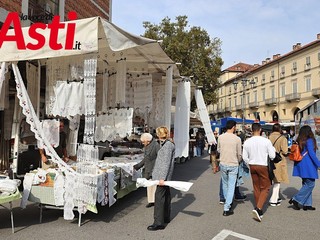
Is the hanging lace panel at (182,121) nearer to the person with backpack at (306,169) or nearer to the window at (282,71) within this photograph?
the person with backpack at (306,169)

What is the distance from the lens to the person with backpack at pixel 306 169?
6281 millimetres

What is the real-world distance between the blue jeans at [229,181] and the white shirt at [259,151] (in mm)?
355

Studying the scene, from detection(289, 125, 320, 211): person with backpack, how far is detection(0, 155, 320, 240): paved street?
20 cm

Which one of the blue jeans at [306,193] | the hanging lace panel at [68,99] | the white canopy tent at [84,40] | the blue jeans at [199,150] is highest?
the white canopy tent at [84,40]

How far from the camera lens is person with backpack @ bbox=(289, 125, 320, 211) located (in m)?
6.28

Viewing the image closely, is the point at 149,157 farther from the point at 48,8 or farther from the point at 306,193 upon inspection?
the point at 48,8

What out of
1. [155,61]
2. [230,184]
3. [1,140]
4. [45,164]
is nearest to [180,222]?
[230,184]

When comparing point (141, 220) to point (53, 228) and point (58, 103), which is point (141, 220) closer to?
point (53, 228)

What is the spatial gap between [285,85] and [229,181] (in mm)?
49577

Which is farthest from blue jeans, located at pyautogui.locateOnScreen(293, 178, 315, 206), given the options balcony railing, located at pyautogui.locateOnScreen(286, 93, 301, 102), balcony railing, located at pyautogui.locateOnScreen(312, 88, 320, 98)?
balcony railing, located at pyautogui.locateOnScreen(286, 93, 301, 102)

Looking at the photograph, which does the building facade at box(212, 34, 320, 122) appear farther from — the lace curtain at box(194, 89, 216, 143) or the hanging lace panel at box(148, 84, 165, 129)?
the hanging lace panel at box(148, 84, 165, 129)

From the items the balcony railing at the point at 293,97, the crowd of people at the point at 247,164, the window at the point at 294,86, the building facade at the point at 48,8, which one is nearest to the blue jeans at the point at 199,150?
the building facade at the point at 48,8

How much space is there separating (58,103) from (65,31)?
150 centimetres

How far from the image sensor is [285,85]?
169 ft
